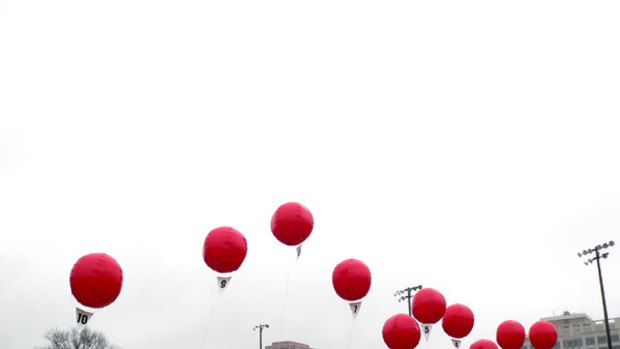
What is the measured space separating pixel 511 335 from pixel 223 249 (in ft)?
20.4

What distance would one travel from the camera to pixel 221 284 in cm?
957

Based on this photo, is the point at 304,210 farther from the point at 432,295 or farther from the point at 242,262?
the point at 432,295

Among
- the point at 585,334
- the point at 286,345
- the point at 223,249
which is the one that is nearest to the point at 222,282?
the point at 223,249

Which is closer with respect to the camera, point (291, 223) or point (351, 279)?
point (291, 223)

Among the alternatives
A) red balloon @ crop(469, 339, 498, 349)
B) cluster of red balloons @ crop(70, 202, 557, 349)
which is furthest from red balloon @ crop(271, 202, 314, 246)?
red balloon @ crop(469, 339, 498, 349)

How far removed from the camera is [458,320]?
11391 mm

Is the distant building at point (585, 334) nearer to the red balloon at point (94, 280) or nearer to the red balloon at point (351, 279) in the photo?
the red balloon at point (351, 279)

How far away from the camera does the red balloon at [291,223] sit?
9914 millimetres

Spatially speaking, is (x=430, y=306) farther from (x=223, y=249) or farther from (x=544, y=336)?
(x=223, y=249)

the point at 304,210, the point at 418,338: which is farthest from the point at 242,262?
the point at 418,338

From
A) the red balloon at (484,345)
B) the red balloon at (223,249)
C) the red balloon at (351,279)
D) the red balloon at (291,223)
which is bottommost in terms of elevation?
the red balloon at (484,345)

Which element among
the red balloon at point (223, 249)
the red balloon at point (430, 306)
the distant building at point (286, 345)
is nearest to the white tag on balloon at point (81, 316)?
the red balloon at point (223, 249)

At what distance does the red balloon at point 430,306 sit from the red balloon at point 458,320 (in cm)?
40

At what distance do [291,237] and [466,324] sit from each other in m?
3.84
